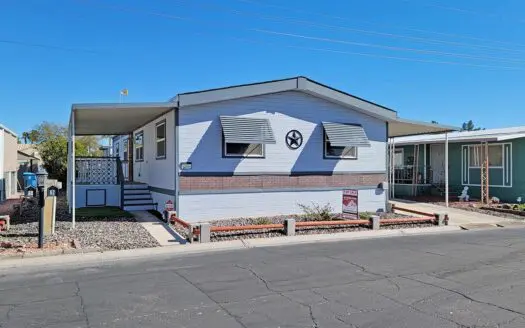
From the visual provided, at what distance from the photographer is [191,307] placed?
5.98 m

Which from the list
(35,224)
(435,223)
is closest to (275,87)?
(435,223)

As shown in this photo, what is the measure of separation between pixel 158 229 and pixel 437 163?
53.5 feet

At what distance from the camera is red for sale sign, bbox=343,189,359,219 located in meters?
14.2

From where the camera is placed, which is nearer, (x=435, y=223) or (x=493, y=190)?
(x=435, y=223)

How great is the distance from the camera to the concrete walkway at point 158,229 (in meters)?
11.3

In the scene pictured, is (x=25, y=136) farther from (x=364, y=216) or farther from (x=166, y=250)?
(x=166, y=250)

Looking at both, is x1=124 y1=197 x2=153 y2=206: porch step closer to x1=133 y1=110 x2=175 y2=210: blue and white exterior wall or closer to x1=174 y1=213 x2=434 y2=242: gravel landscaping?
x1=133 y1=110 x2=175 y2=210: blue and white exterior wall

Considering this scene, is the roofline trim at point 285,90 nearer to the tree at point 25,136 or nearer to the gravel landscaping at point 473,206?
the gravel landscaping at point 473,206

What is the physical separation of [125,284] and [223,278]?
1499 millimetres

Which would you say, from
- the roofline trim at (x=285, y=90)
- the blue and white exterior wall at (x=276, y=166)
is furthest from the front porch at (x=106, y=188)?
the roofline trim at (x=285, y=90)

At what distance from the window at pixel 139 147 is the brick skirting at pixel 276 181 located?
6.58m

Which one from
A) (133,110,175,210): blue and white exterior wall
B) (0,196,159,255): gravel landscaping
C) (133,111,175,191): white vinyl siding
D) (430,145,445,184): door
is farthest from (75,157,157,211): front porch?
(430,145,445,184): door

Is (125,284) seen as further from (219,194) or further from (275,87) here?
(275,87)

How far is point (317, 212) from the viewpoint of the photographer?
1544 cm
